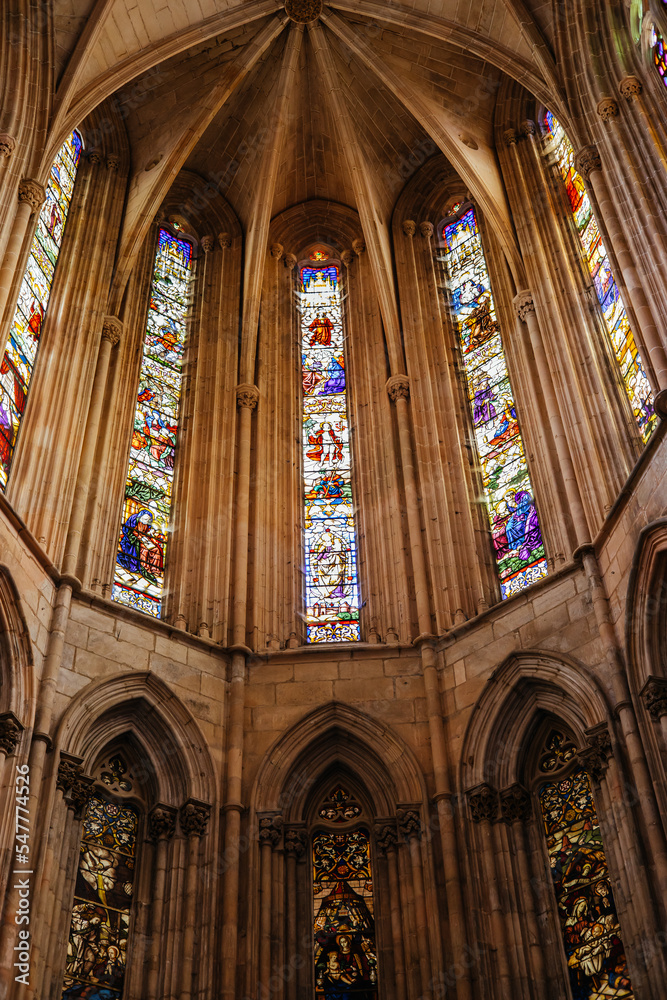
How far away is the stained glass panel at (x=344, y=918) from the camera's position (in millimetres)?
10883

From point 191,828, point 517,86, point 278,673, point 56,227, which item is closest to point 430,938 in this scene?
point 191,828

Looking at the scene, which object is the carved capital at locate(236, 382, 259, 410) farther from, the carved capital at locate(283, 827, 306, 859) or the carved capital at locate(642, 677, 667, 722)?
the carved capital at locate(642, 677, 667, 722)

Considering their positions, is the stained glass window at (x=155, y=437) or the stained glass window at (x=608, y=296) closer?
the stained glass window at (x=608, y=296)

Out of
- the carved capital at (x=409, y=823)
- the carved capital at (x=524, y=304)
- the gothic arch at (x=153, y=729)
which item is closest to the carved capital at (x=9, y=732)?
the gothic arch at (x=153, y=729)

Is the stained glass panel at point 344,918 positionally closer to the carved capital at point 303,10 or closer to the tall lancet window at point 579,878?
the tall lancet window at point 579,878

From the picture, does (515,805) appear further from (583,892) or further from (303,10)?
(303,10)

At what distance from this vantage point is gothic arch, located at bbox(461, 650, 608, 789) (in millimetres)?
11344

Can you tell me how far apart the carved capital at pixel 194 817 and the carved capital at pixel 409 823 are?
1952 mm

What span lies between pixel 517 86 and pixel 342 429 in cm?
589

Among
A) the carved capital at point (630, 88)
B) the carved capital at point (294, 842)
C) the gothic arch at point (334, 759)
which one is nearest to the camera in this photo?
Answer: the carved capital at point (294, 842)

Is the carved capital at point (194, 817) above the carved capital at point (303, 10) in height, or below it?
below

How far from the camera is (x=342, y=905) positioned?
11383 millimetres

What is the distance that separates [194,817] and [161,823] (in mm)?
339

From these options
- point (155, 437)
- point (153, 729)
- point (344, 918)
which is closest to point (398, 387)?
point (155, 437)
